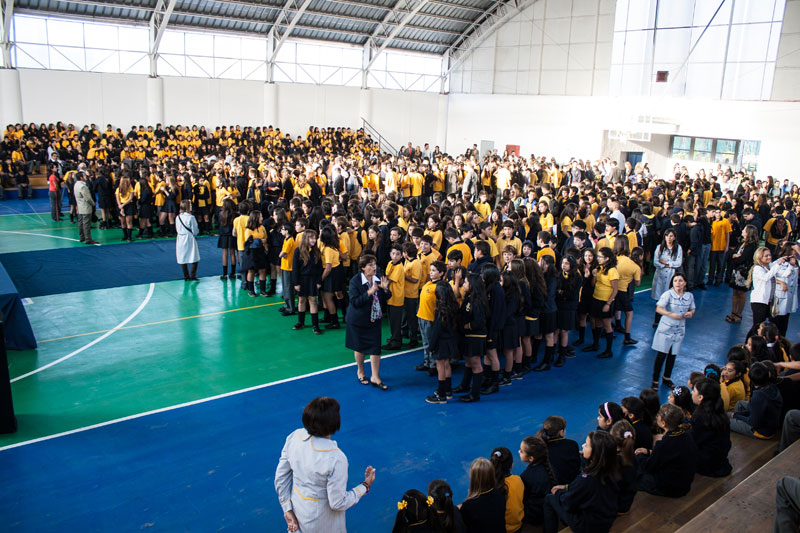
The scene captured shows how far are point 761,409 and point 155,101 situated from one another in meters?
26.6

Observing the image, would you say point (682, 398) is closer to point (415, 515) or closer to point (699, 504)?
point (699, 504)

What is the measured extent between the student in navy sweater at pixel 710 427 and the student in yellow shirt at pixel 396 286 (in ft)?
13.1

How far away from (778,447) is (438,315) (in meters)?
3.61

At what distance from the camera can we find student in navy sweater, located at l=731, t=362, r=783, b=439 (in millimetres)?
5613

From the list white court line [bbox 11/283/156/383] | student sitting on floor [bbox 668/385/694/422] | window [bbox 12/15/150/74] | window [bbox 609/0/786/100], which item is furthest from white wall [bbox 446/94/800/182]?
white court line [bbox 11/283/156/383]

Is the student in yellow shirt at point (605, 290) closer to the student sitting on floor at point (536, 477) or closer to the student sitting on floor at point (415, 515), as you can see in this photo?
the student sitting on floor at point (536, 477)

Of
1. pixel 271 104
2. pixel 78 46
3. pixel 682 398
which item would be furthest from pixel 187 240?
pixel 271 104

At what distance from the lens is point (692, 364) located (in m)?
8.50

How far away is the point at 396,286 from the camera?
805cm

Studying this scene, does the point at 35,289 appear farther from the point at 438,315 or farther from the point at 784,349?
the point at 784,349

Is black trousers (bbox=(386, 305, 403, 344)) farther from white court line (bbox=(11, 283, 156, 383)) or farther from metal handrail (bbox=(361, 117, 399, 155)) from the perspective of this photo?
metal handrail (bbox=(361, 117, 399, 155))

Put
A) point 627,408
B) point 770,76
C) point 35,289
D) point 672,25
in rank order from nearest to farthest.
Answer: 1. point 627,408
2. point 35,289
3. point 770,76
4. point 672,25

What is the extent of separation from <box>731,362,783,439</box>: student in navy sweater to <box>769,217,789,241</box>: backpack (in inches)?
299

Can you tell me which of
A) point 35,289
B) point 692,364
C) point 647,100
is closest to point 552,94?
A: point 647,100
